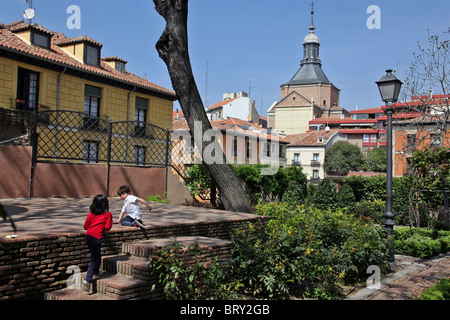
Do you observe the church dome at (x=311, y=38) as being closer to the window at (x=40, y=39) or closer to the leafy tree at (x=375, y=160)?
the leafy tree at (x=375, y=160)

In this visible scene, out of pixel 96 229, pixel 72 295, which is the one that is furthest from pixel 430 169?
pixel 72 295

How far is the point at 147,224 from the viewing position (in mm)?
6227

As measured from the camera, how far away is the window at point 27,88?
18.4 m

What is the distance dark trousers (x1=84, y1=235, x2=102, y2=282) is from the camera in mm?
4543

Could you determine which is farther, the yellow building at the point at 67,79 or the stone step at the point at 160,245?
the yellow building at the point at 67,79

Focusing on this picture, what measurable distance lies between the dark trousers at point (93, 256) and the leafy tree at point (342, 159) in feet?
164

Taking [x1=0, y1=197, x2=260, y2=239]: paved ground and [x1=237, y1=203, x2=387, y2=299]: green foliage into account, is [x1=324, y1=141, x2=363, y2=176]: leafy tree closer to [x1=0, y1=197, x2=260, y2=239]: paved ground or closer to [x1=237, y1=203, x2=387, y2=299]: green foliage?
[x1=237, y1=203, x2=387, y2=299]: green foliage

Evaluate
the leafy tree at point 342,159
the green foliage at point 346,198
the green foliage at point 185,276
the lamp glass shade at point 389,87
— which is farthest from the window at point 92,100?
the leafy tree at point 342,159

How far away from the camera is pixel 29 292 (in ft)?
14.2

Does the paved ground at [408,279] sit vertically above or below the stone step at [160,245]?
below

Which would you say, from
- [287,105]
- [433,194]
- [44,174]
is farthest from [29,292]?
[287,105]

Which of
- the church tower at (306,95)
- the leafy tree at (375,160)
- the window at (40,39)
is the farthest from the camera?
the church tower at (306,95)

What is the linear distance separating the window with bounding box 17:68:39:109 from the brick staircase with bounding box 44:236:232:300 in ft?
52.7

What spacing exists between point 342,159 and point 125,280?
167ft
